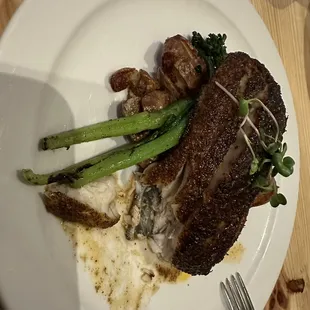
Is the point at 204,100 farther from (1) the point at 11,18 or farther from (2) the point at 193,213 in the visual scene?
(1) the point at 11,18

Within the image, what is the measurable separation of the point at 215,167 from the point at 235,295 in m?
0.74

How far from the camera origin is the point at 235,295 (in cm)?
221

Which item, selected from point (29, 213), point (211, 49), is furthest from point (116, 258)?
point (211, 49)

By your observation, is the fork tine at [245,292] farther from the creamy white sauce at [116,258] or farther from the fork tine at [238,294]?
the creamy white sauce at [116,258]

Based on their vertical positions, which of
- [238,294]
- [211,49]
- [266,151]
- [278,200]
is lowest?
[238,294]

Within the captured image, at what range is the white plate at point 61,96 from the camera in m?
1.49

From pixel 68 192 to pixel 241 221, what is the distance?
69cm

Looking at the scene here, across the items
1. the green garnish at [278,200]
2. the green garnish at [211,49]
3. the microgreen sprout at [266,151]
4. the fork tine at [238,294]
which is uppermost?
the green garnish at [211,49]

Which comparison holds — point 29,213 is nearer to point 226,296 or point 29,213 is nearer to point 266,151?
point 266,151

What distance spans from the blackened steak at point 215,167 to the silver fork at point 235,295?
0.39 metres

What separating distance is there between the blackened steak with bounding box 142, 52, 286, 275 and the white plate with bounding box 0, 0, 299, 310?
10.6 inches

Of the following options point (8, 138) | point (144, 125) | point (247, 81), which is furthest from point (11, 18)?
point (247, 81)

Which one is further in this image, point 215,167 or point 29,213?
point 215,167

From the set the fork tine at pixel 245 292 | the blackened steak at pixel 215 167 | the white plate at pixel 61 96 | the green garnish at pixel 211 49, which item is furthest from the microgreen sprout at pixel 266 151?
the fork tine at pixel 245 292
